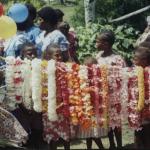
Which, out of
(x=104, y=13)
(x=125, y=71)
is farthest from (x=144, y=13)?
(x=125, y=71)

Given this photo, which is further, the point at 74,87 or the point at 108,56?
the point at 108,56

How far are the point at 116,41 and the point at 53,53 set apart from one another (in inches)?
160

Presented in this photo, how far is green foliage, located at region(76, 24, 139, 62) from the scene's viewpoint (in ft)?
33.9

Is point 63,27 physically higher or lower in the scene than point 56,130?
higher

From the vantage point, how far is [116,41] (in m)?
10.3

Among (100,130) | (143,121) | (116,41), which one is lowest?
(100,130)

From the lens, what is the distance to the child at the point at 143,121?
614 centimetres

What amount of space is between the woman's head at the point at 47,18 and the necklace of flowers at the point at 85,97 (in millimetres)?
1724

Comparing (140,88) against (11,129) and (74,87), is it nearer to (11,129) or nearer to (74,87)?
(74,87)

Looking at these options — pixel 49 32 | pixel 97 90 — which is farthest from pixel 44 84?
pixel 49 32

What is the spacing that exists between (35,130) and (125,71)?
1.53m

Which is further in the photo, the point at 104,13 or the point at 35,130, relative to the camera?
the point at 104,13

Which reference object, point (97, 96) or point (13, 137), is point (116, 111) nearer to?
point (97, 96)

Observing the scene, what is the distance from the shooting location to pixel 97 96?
19.2 feet
